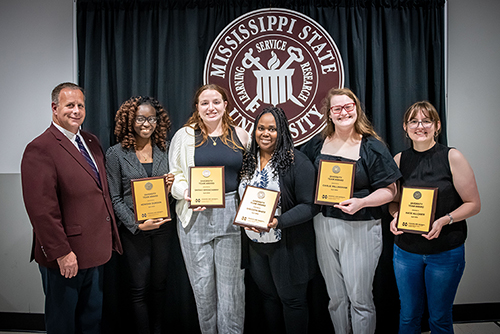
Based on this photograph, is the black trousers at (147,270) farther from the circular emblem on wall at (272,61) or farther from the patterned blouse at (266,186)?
the circular emblem on wall at (272,61)

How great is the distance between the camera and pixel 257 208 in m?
1.80

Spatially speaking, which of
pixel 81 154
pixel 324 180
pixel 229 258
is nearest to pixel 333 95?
pixel 324 180

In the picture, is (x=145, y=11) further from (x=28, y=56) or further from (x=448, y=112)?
(x=448, y=112)

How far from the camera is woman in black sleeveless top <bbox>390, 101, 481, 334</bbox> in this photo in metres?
1.86

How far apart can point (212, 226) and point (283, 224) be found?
470 mm

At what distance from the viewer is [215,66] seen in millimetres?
2537

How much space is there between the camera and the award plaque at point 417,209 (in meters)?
1.82

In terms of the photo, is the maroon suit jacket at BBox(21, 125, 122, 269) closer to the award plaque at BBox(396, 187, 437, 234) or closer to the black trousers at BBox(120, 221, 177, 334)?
the black trousers at BBox(120, 221, 177, 334)

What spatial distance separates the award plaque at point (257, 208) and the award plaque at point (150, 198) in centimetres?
52

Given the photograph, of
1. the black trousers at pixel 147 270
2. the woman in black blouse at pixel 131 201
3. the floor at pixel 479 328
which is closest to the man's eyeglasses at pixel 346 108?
the woman in black blouse at pixel 131 201

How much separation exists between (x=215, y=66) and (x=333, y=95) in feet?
3.41

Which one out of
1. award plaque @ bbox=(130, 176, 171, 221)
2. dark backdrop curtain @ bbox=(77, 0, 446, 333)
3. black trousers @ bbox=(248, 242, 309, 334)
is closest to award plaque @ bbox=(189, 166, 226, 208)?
award plaque @ bbox=(130, 176, 171, 221)

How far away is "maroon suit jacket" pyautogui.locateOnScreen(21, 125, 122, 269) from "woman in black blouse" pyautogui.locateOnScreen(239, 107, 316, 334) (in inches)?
34.3

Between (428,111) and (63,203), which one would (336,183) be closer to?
(428,111)
